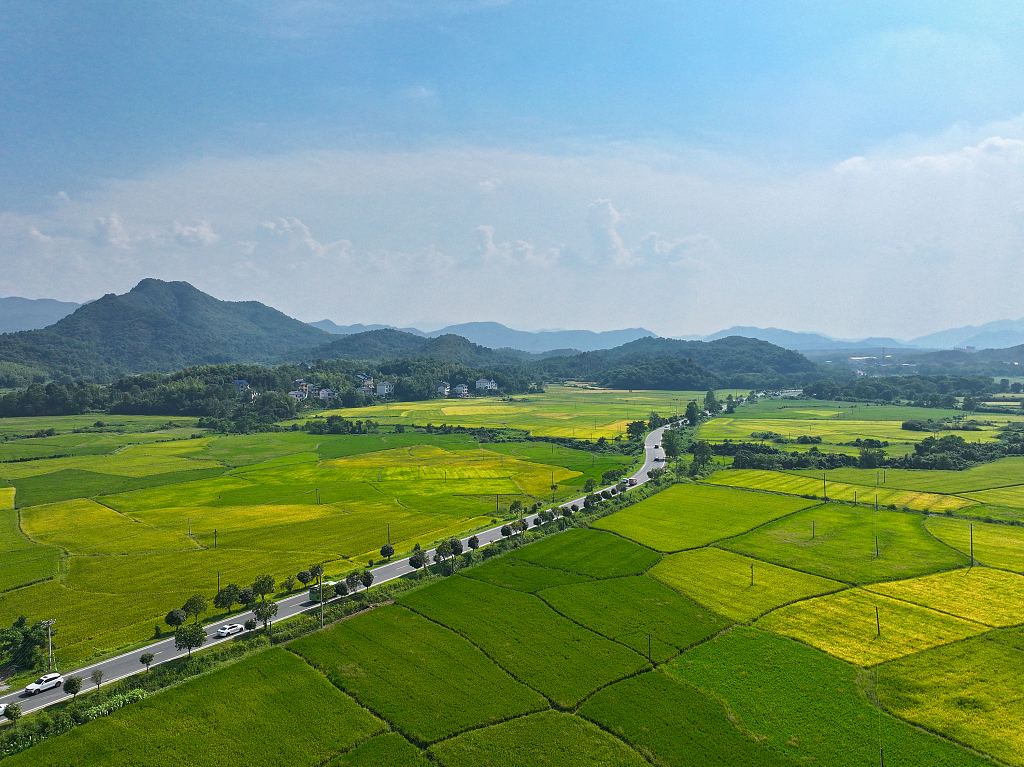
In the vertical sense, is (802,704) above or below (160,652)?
below

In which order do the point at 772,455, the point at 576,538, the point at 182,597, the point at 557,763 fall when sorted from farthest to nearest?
the point at 772,455, the point at 576,538, the point at 182,597, the point at 557,763

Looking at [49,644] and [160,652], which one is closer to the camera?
[49,644]

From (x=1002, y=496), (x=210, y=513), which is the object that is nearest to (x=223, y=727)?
(x=210, y=513)

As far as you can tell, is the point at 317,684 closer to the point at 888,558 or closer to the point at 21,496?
the point at 888,558

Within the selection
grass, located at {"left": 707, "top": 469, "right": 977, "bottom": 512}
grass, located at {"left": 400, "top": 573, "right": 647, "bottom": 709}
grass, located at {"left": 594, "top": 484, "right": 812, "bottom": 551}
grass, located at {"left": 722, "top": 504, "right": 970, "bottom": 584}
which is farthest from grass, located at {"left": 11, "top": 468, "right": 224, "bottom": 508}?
grass, located at {"left": 707, "top": 469, "right": 977, "bottom": 512}

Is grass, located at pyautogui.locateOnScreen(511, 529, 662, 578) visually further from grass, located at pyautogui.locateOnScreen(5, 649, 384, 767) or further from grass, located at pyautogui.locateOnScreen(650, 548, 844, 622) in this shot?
grass, located at pyautogui.locateOnScreen(5, 649, 384, 767)

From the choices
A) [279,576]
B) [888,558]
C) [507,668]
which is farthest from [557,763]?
[888,558]

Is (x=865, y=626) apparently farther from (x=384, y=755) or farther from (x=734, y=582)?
(x=384, y=755)

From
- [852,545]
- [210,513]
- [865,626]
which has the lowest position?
[865,626]
